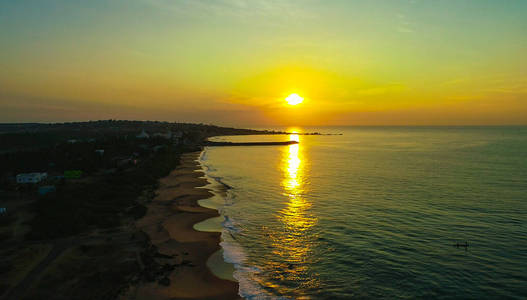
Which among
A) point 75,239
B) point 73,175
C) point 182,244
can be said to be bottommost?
point 182,244

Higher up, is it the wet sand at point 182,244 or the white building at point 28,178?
the white building at point 28,178

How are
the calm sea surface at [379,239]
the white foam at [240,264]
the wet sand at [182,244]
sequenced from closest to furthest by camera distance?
1. the wet sand at [182,244]
2. the white foam at [240,264]
3. the calm sea surface at [379,239]

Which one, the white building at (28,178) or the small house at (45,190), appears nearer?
the small house at (45,190)

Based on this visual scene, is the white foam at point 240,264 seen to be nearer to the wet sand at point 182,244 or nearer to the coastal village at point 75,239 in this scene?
the wet sand at point 182,244

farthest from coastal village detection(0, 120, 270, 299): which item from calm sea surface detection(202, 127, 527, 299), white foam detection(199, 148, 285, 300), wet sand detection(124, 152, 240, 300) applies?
calm sea surface detection(202, 127, 527, 299)

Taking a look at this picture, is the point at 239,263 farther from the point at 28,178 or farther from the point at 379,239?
the point at 28,178

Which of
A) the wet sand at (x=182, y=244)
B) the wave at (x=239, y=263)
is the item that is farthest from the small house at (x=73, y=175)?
the wave at (x=239, y=263)

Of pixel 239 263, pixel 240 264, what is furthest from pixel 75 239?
pixel 240 264

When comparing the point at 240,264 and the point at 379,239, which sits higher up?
the point at 379,239

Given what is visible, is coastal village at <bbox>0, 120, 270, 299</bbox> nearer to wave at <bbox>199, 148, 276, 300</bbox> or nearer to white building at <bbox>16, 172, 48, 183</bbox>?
white building at <bbox>16, 172, 48, 183</bbox>
